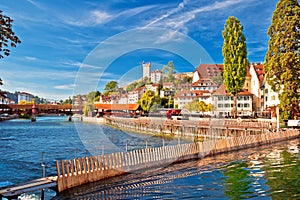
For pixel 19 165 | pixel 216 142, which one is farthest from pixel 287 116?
pixel 19 165

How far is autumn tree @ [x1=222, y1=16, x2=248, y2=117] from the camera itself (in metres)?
49.7

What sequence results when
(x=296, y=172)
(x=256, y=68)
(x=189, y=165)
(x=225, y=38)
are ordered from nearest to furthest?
(x=296, y=172) < (x=189, y=165) < (x=225, y=38) < (x=256, y=68)

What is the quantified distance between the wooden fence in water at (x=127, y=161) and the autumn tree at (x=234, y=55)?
92.5 ft

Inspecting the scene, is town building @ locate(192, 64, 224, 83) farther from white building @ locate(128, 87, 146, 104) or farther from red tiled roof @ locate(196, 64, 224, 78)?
white building @ locate(128, 87, 146, 104)

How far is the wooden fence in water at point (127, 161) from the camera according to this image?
39.1ft

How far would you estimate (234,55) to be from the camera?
1970 inches

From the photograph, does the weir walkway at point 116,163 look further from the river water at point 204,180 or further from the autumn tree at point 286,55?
the autumn tree at point 286,55

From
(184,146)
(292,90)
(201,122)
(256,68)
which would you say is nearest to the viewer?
(184,146)

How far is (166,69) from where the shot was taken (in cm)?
1803

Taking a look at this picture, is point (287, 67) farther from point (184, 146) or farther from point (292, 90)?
point (184, 146)

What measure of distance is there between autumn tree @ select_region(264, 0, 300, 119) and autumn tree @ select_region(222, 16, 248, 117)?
12.8 m

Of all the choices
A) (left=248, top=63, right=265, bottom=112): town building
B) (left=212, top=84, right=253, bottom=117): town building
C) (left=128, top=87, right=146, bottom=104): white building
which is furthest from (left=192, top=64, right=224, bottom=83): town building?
(left=248, top=63, right=265, bottom=112): town building

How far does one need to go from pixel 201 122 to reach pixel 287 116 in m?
13.2

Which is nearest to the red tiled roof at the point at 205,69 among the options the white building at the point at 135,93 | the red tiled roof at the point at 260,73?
the white building at the point at 135,93
